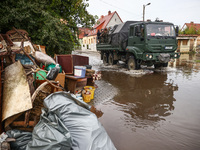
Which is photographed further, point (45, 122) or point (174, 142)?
point (174, 142)

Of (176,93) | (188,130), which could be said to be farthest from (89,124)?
(176,93)

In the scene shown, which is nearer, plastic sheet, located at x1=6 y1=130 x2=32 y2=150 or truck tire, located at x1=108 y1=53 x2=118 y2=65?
plastic sheet, located at x1=6 y1=130 x2=32 y2=150

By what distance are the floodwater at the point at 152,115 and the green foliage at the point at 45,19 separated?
9.56ft

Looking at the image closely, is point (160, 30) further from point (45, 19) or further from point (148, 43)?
point (45, 19)

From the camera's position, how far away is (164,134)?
302 cm

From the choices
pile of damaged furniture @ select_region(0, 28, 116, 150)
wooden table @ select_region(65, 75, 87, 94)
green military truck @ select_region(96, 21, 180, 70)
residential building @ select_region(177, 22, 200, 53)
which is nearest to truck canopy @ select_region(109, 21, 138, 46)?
green military truck @ select_region(96, 21, 180, 70)

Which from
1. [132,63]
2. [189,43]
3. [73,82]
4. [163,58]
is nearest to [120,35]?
[132,63]

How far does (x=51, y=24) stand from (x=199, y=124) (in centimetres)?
601

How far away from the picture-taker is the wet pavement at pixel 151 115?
282 cm

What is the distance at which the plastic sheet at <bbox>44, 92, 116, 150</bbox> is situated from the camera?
6.95 ft

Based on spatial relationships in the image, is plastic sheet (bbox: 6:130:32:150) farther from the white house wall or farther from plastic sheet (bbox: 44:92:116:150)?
the white house wall

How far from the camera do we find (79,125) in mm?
2252

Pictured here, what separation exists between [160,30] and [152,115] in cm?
616

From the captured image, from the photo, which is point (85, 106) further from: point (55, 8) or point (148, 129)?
point (55, 8)
